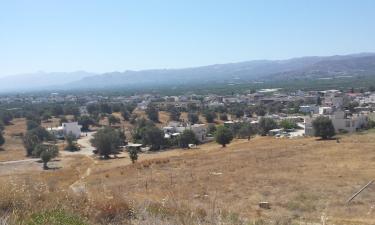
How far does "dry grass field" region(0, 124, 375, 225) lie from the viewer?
737 centimetres

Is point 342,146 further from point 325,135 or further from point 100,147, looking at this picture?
point 100,147

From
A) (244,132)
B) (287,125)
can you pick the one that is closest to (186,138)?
(244,132)

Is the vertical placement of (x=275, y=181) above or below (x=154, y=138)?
above

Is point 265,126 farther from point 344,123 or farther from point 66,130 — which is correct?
point 66,130

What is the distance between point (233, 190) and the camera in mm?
20859

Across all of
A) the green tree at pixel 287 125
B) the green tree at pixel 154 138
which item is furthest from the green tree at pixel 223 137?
the green tree at pixel 287 125

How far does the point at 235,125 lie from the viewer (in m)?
70.4

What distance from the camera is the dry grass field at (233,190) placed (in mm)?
7367

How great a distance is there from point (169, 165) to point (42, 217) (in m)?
26.8

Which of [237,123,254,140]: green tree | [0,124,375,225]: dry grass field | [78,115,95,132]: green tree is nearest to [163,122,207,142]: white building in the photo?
[237,123,254,140]: green tree

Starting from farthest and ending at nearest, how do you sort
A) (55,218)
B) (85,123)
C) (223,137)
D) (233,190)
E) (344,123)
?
(85,123)
(344,123)
(223,137)
(233,190)
(55,218)

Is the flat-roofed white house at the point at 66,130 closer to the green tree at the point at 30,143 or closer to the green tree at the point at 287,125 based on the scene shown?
the green tree at the point at 30,143

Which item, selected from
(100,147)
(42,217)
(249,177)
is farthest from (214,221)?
(100,147)

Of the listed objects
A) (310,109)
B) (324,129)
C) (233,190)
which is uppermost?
(233,190)
